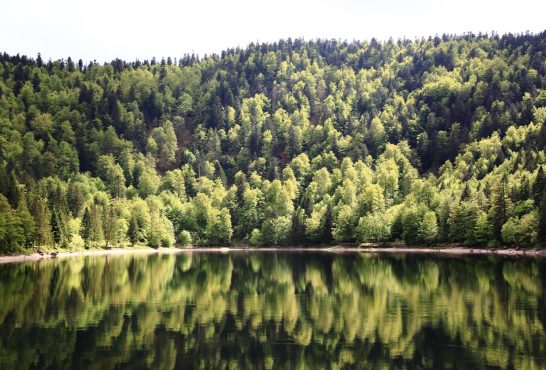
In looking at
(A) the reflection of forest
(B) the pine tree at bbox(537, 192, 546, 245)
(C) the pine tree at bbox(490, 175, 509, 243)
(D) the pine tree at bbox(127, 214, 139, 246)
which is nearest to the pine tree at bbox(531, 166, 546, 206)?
(C) the pine tree at bbox(490, 175, 509, 243)

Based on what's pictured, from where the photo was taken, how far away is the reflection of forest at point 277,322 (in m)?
34.6

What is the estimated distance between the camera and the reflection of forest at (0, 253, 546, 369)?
1363 inches

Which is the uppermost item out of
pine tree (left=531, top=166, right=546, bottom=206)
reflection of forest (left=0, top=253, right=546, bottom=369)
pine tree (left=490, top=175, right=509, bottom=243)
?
pine tree (left=531, top=166, right=546, bottom=206)

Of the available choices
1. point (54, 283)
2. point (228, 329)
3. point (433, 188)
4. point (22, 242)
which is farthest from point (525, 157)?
point (228, 329)

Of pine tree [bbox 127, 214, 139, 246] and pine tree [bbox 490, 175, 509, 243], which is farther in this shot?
pine tree [bbox 127, 214, 139, 246]

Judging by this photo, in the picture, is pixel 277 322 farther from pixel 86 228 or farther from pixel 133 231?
pixel 133 231

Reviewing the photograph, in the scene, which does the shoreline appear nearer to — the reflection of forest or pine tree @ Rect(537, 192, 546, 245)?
pine tree @ Rect(537, 192, 546, 245)

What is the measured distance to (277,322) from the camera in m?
45.9

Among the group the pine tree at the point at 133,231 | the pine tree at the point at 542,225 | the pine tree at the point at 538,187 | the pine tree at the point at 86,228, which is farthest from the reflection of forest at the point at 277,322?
the pine tree at the point at 133,231

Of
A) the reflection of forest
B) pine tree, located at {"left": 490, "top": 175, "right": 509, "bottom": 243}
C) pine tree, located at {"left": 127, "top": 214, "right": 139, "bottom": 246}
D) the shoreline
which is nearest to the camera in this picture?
the reflection of forest

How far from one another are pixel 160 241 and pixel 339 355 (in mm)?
160666

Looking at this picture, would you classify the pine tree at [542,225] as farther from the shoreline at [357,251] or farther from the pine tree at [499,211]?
the pine tree at [499,211]

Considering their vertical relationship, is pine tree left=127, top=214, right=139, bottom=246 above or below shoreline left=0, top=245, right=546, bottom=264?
above

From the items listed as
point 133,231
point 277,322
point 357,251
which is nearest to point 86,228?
point 133,231
